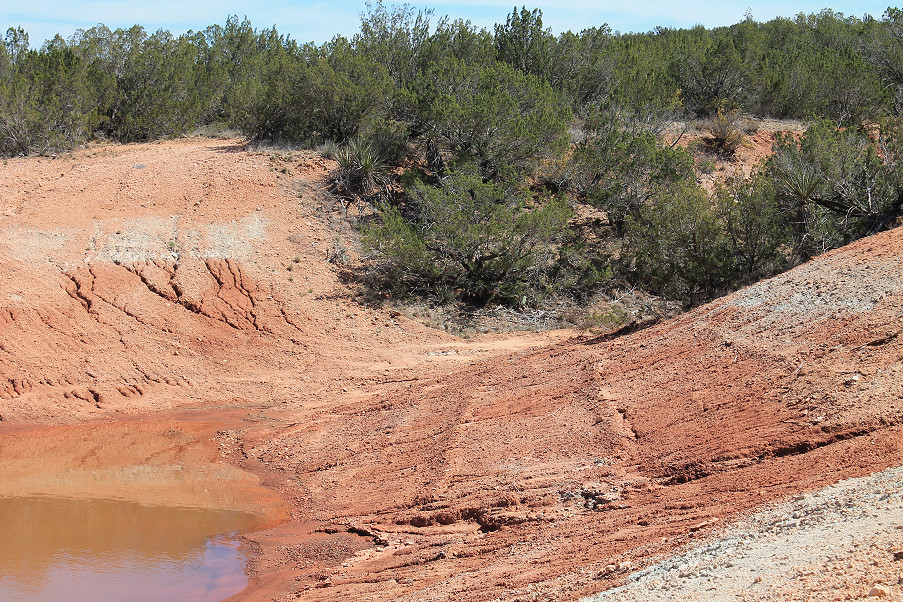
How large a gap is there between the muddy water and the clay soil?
0.41m

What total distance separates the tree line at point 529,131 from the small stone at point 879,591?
1066 centimetres

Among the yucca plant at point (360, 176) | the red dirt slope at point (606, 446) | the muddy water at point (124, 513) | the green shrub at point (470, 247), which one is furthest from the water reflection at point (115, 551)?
the yucca plant at point (360, 176)

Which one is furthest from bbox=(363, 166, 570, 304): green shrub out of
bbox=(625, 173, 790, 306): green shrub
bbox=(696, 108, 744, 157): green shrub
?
bbox=(696, 108, 744, 157): green shrub

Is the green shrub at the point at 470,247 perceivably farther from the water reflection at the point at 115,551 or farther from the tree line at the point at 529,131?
the water reflection at the point at 115,551

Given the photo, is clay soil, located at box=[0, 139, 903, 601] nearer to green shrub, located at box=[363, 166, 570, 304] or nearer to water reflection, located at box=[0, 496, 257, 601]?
water reflection, located at box=[0, 496, 257, 601]

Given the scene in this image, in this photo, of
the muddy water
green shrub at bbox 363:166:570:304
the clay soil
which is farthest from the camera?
green shrub at bbox 363:166:570:304

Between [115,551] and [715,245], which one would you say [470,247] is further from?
[115,551]

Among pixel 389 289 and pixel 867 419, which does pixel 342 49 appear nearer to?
pixel 389 289

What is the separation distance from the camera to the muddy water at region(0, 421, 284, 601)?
345 inches

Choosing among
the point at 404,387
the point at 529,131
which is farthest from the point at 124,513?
the point at 529,131

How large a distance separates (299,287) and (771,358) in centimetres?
1140

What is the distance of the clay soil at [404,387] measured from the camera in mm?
7512

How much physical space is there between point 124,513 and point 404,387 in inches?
196

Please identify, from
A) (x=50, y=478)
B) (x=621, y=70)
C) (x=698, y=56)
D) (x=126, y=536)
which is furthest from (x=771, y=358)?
(x=698, y=56)
